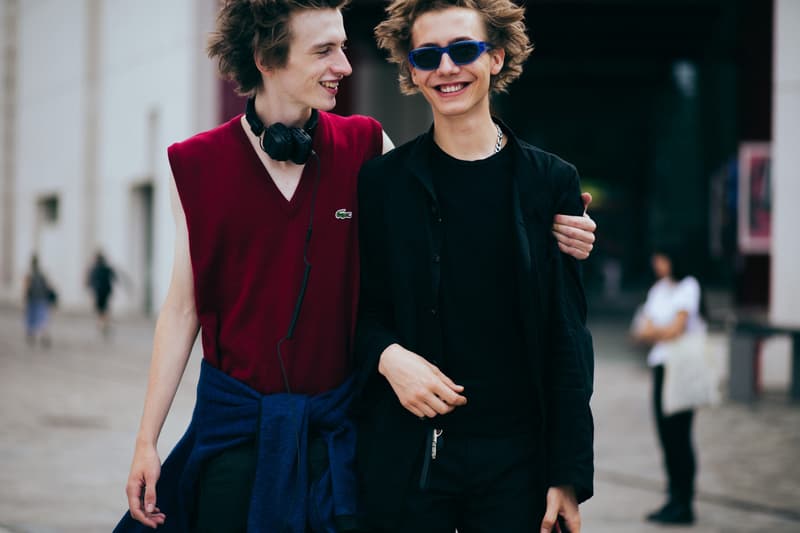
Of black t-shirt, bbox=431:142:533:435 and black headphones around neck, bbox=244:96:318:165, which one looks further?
black headphones around neck, bbox=244:96:318:165

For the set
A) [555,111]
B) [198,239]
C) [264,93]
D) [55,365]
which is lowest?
[55,365]

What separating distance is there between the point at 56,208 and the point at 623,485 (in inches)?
1155

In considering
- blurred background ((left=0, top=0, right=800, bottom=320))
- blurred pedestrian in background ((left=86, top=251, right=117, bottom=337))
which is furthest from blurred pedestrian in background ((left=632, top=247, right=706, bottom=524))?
blurred pedestrian in background ((left=86, top=251, right=117, bottom=337))

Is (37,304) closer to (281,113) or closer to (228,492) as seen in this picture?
(281,113)

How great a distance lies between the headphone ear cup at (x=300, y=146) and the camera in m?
2.66

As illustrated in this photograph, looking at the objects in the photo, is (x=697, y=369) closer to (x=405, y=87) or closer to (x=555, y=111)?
(x=405, y=87)

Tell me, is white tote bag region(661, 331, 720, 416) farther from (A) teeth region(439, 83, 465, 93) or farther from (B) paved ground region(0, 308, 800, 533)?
(A) teeth region(439, 83, 465, 93)

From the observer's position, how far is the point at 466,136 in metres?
2.60

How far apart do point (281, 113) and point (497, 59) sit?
1.91 ft

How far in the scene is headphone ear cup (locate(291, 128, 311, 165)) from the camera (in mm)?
2656

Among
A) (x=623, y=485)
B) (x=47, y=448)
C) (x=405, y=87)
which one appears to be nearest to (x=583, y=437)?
(x=405, y=87)

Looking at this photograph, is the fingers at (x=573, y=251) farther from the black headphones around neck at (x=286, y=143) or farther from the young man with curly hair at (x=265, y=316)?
the black headphones around neck at (x=286, y=143)

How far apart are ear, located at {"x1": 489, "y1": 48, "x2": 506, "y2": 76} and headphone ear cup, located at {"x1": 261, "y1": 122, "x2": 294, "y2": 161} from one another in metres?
0.54

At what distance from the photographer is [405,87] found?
2865 millimetres
